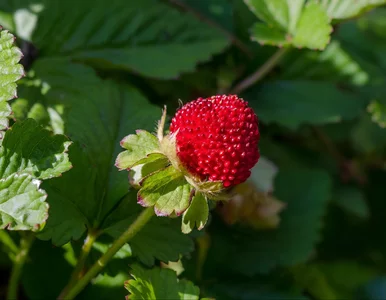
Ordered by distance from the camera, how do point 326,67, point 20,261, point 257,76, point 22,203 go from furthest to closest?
point 326,67
point 257,76
point 20,261
point 22,203

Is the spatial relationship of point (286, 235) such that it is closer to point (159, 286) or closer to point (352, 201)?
point (352, 201)

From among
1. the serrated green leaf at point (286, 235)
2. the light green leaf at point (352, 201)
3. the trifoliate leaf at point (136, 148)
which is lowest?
the light green leaf at point (352, 201)

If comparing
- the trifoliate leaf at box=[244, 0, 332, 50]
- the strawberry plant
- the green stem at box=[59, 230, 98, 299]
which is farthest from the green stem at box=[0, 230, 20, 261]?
the trifoliate leaf at box=[244, 0, 332, 50]

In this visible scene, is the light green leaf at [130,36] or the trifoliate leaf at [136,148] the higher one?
the trifoliate leaf at [136,148]

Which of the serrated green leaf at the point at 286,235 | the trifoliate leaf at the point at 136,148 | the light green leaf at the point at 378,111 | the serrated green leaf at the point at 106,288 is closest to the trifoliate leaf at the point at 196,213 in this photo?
the trifoliate leaf at the point at 136,148

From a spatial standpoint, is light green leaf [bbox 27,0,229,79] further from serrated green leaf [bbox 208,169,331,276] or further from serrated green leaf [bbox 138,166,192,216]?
serrated green leaf [bbox 138,166,192,216]

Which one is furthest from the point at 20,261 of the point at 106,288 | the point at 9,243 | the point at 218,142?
the point at 218,142

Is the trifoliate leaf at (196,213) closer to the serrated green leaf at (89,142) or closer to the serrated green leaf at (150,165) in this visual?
the serrated green leaf at (150,165)
